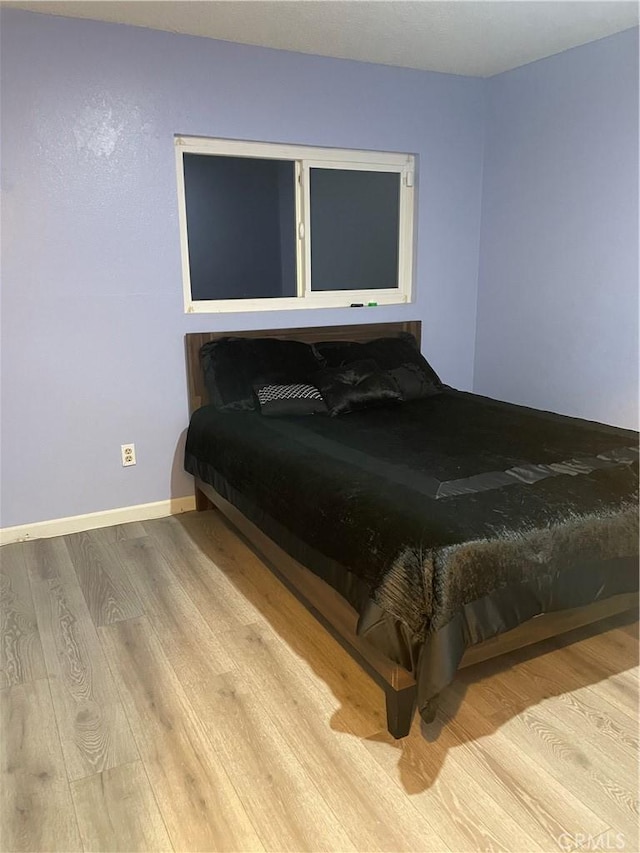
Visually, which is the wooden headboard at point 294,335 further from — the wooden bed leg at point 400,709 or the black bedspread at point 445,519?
the wooden bed leg at point 400,709

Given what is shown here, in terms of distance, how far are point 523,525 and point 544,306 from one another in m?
2.16

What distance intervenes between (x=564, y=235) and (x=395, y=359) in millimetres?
1117

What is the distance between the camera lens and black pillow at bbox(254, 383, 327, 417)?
3.03 m

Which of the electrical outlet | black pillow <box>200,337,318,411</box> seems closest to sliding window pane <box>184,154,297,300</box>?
black pillow <box>200,337,318,411</box>

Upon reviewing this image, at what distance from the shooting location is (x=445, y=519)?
5.72 ft

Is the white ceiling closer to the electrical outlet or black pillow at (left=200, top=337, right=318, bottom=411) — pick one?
black pillow at (left=200, top=337, right=318, bottom=411)

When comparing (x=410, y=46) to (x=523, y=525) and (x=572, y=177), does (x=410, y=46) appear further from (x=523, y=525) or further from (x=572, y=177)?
(x=523, y=525)

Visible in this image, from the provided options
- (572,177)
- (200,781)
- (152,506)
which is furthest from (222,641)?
(572,177)

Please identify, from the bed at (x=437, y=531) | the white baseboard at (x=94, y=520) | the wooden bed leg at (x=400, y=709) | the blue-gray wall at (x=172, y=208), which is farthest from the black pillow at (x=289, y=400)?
the wooden bed leg at (x=400, y=709)

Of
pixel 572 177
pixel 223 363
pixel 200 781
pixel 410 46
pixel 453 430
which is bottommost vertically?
pixel 200 781

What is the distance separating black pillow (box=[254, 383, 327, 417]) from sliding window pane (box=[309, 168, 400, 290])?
2.62 ft

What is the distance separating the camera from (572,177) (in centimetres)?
329

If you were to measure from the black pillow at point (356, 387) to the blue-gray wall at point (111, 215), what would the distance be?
50 centimetres

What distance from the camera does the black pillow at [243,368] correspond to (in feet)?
10.4
